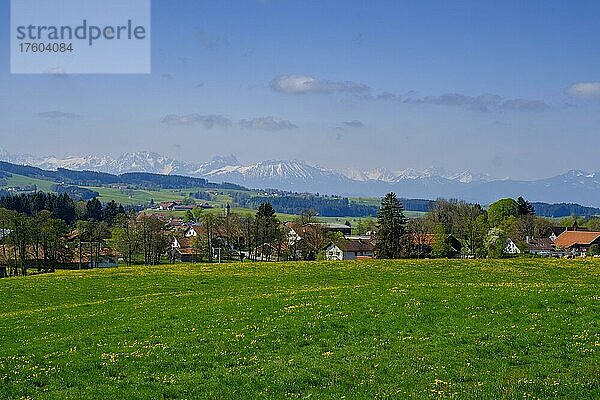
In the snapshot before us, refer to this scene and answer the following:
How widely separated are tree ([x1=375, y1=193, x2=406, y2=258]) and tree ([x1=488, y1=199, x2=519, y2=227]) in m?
51.9

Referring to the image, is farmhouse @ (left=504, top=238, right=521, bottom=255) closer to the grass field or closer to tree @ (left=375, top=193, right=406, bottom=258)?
tree @ (left=375, top=193, right=406, bottom=258)

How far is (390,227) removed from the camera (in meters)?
106

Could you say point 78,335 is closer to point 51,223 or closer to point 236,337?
point 236,337

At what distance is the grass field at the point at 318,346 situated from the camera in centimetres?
1752

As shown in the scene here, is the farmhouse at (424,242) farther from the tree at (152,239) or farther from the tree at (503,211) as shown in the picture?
the tree at (152,239)

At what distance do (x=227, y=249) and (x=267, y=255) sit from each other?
1704cm

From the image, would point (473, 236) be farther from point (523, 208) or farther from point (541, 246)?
point (523, 208)

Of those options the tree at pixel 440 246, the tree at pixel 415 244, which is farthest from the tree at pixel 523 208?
the tree at pixel 440 246

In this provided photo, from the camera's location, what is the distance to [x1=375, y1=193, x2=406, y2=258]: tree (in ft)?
345

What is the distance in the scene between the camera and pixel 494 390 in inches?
645

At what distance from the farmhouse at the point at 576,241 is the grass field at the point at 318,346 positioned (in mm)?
121882

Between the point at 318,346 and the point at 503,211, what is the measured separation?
140 meters

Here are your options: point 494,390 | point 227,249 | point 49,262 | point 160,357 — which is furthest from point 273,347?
point 227,249

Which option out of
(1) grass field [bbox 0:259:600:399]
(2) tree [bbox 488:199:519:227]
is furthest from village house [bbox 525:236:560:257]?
(1) grass field [bbox 0:259:600:399]
